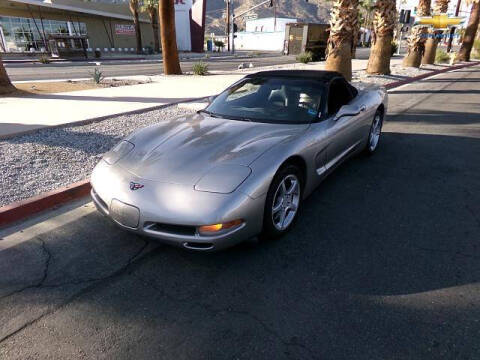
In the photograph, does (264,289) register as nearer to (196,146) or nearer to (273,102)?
(196,146)

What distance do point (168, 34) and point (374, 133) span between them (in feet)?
38.9

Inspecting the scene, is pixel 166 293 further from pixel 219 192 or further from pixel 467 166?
pixel 467 166

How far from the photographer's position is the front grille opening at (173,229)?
8.23 feet

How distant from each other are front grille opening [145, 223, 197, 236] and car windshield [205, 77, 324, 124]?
1.60 meters

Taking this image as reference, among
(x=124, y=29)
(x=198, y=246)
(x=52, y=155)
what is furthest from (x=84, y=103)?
(x=124, y=29)

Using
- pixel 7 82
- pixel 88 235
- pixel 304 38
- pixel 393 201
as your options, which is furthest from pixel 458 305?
pixel 304 38

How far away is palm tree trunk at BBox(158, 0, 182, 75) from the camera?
1380cm

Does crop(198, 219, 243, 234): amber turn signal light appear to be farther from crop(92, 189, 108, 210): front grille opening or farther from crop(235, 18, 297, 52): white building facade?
crop(235, 18, 297, 52): white building facade

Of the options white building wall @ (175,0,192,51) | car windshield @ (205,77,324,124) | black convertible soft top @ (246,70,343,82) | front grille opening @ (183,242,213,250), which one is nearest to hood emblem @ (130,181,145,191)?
front grille opening @ (183,242,213,250)

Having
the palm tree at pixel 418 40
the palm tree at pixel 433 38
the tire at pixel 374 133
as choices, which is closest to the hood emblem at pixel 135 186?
the tire at pixel 374 133

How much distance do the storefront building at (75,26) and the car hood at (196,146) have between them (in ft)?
104

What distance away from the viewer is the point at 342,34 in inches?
476

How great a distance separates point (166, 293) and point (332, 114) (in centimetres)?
262

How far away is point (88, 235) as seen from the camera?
3.20 meters
